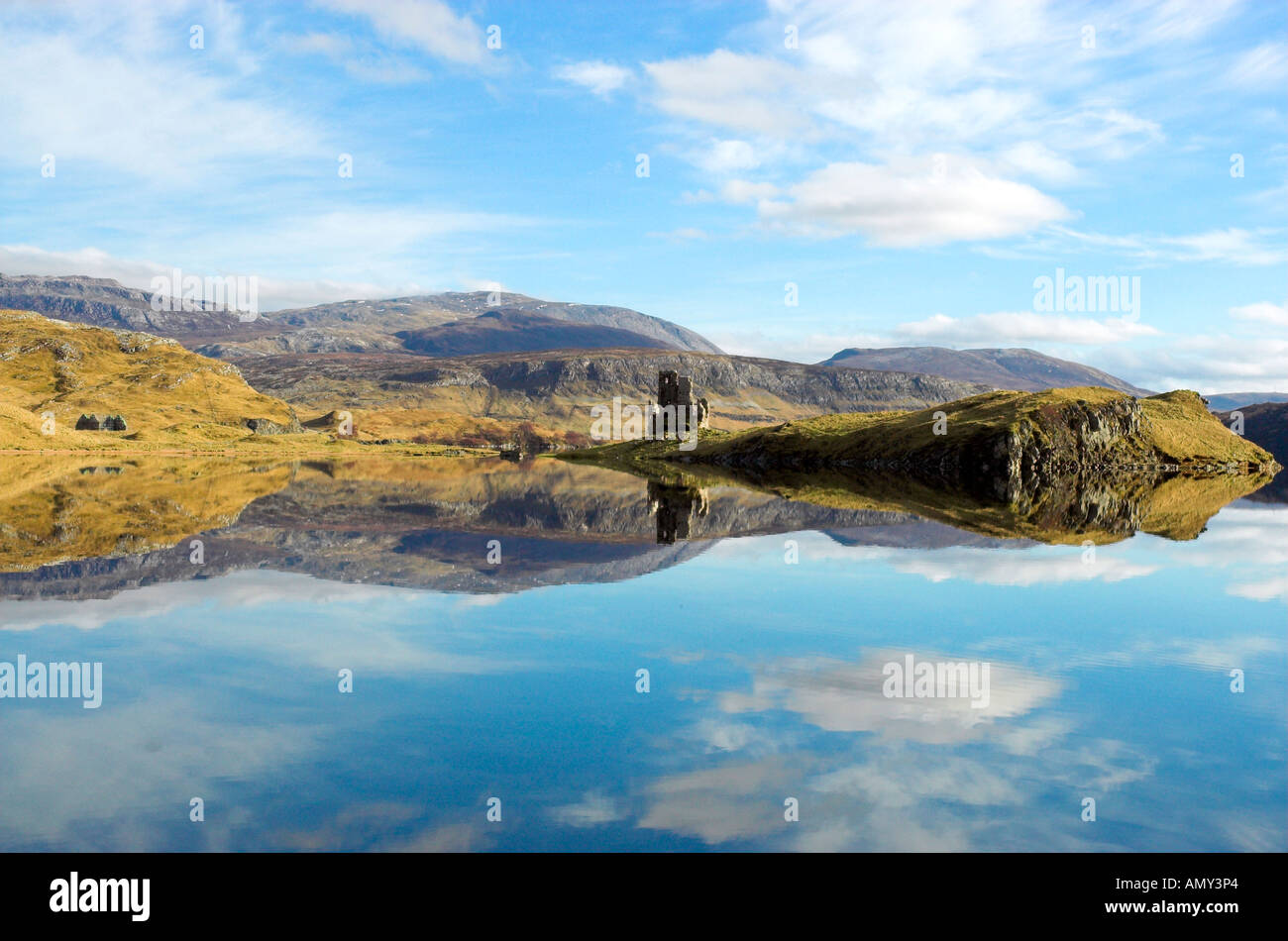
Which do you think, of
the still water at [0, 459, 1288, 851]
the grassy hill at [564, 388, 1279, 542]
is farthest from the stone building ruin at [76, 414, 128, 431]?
the still water at [0, 459, 1288, 851]

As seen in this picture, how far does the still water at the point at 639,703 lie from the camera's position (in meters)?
11.2

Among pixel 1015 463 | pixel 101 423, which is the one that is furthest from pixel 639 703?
pixel 101 423

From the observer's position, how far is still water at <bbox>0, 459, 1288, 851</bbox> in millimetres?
11242

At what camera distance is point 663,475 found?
11444 cm

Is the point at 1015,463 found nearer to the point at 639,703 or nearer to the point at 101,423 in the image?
the point at 639,703

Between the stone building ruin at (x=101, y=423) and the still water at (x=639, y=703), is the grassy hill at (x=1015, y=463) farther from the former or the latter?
the stone building ruin at (x=101, y=423)

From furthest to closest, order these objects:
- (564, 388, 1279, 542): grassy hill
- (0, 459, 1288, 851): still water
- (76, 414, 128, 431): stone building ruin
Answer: (76, 414, 128, 431): stone building ruin < (564, 388, 1279, 542): grassy hill < (0, 459, 1288, 851): still water

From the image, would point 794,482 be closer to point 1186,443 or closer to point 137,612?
point 137,612

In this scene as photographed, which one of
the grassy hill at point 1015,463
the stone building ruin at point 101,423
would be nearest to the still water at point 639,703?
the grassy hill at point 1015,463

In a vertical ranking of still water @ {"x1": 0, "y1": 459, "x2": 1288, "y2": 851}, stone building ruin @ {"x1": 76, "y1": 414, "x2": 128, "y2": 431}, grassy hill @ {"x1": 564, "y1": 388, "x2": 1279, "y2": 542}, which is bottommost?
still water @ {"x1": 0, "y1": 459, "x2": 1288, "y2": 851}

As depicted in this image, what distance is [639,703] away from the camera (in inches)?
635

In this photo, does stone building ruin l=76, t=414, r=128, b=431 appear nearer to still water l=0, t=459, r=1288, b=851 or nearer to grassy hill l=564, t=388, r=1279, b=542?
grassy hill l=564, t=388, r=1279, b=542

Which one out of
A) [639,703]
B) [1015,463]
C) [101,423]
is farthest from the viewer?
[101,423]
